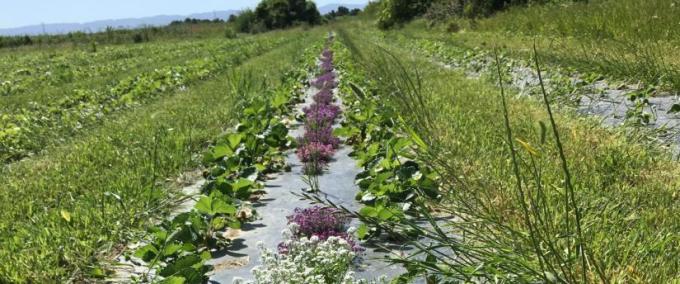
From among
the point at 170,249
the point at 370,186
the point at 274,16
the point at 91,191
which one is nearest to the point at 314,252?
the point at 170,249

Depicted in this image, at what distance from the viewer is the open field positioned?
2303 millimetres

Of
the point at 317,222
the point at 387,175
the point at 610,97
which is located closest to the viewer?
the point at 317,222

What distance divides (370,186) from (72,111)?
701 centimetres

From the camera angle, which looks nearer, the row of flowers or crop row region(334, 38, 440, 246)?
the row of flowers

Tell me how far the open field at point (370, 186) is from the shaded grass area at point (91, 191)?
0.06 ft

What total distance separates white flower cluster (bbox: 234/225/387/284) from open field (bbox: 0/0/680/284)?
1 centimetres

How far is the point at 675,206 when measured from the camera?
9.88 feet

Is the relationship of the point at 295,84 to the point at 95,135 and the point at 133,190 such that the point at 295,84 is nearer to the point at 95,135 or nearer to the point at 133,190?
the point at 95,135

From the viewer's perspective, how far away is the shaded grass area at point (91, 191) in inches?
124

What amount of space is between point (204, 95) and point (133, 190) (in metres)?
5.91

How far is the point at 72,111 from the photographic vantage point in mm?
9211

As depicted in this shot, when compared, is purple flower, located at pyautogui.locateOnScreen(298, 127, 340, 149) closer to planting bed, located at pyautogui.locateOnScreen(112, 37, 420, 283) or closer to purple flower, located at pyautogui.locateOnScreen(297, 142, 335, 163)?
planting bed, located at pyautogui.locateOnScreen(112, 37, 420, 283)

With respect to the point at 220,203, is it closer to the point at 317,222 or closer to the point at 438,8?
the point at 317,222

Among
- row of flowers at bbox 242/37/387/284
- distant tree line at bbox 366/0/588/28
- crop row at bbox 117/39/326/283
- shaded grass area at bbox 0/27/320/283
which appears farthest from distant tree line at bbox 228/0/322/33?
row of flowers at bbox 242/37/387/284
